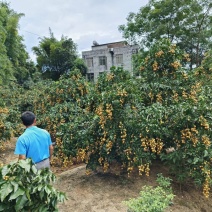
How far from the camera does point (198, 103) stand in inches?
135

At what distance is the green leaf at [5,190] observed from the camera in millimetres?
1548

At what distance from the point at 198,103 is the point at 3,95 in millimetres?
7904

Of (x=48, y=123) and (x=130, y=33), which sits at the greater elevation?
(x=130, y=33)

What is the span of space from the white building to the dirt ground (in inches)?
675

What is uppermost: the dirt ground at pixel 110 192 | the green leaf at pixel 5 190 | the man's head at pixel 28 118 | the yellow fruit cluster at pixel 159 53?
the yellow fruit cluster at pixel 159 53

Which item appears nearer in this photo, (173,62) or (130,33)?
(173,62)

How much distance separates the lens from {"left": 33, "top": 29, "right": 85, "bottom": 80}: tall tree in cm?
1802

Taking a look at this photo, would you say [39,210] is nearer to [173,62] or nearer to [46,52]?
[173,62]

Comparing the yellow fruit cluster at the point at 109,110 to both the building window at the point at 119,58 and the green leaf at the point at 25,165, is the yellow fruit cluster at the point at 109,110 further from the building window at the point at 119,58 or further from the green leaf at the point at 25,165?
the building window at the point at 119,58

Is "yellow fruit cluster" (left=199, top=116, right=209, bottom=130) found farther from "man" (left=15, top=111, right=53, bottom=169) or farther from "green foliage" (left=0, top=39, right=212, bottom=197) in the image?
"man" (left=15, top=111, right=53, bottom=169)

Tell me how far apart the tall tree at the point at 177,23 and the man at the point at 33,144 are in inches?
492

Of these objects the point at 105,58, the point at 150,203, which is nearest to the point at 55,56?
the point at 105,58

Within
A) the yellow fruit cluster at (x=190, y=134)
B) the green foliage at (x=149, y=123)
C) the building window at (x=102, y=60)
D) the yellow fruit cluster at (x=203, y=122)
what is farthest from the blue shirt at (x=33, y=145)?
the building window at (x=102, y=60)

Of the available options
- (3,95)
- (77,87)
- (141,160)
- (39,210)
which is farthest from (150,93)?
(3,95)
